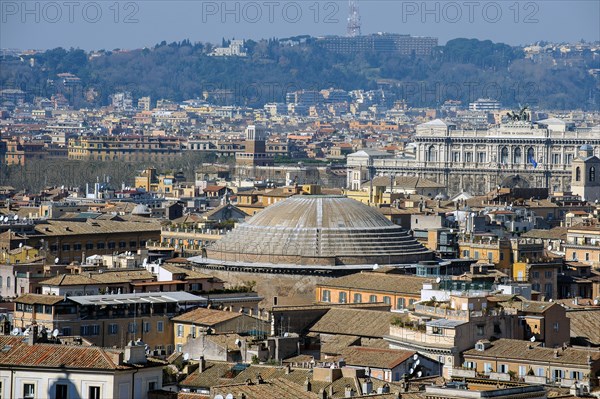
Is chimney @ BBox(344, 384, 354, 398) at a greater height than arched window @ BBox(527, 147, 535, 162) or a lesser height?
lesser

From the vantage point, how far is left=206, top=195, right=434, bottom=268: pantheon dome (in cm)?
5050

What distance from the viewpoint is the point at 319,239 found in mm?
50938

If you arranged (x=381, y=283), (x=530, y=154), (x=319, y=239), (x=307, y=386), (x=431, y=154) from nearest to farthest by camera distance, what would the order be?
(x=307, y=386)
(x=381, y=283)
(x=319, y=239)
(x=530, y=154)
(x=431, y=154)

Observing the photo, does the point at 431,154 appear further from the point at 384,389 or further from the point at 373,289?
the point at 384,389

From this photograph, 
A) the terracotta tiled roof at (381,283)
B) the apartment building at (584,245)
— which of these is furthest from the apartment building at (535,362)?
the apartment building at (584,245)

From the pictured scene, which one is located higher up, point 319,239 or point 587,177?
point 587,177

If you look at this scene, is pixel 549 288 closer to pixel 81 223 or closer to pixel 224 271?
pixel 224 271

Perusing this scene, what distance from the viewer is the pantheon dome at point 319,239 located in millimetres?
50500

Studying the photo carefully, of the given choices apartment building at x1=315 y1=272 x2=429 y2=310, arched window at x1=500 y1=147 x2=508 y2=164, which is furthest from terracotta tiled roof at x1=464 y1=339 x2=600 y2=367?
arched window at x1=500 y1=147 x2=508 y2=164

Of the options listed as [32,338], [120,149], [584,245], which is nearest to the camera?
[32,338]

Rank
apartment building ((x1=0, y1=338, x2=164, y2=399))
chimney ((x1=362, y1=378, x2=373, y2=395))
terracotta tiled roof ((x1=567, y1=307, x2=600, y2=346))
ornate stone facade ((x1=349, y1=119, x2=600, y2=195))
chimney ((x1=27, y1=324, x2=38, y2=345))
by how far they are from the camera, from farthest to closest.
→ ornate stone facade ((x1=349, y1=119, x2=600, y2=195)) < terracotta tiled roof ((x1=567, y1=307, x2=600, y2=346)) < chimney ((x1=362, y1=378, x2=373, y2=395)) < chimney ((x1=27, y1=324, x2=38, y2=345)) < apartment building ((x1=0, y1=338, x2=164, y2=399))

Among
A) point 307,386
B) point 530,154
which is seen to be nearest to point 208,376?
point 307,386

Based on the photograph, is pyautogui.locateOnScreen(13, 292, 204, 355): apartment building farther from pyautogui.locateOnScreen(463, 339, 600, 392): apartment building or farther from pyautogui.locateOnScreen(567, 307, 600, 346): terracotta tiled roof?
pyautogui.locateOnScreen(567, 307, 600, 346): terracotta tiled roof

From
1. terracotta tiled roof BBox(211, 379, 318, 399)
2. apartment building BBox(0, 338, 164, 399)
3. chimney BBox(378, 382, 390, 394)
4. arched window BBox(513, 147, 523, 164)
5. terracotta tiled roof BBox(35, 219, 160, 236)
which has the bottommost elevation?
chimney BBox(378, 382, 390, 394)
